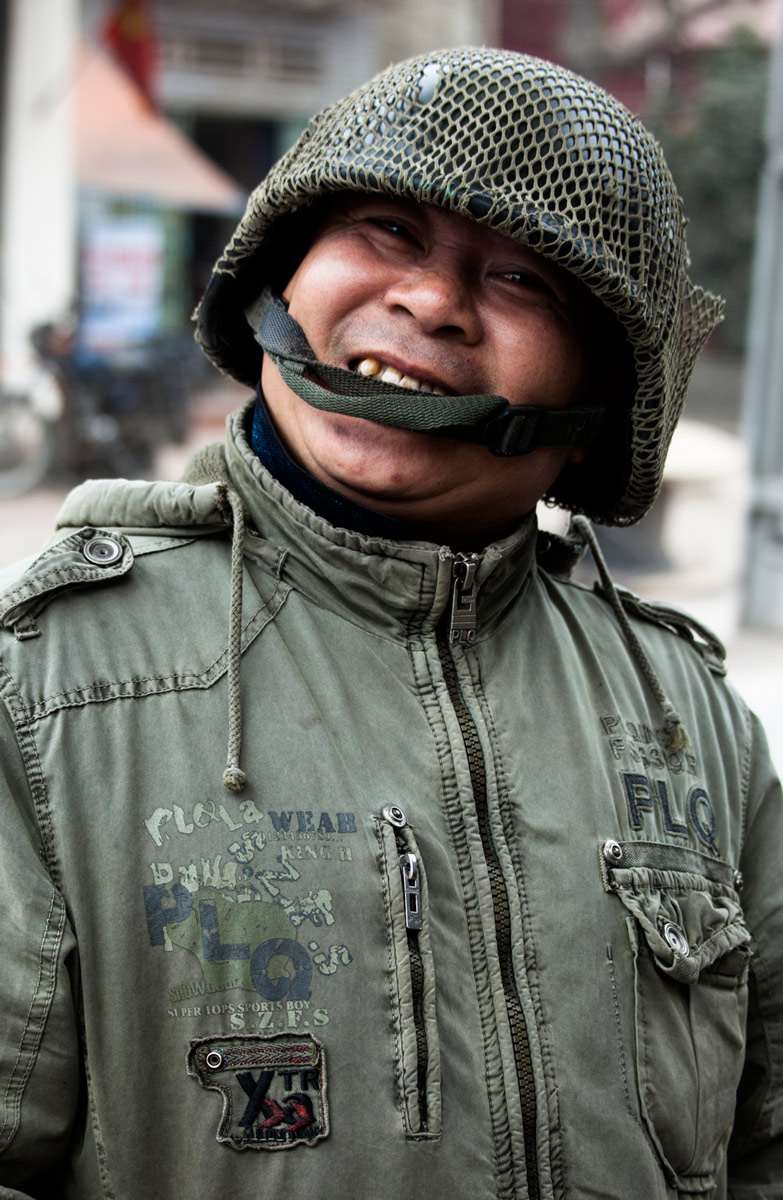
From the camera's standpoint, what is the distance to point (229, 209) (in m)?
13.9

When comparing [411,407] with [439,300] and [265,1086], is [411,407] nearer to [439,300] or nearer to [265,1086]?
[439,300]

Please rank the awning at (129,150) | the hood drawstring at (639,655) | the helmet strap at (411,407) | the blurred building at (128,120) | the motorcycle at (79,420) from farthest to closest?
1. the awning at (129,150)
2. the blurred building at (128,120)
3. the motorcycle at (79,420)
4. the hood drawstring at (639,655)
5. the helmet strap at (411,407)

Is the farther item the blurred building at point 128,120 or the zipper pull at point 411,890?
the blurred building at point 128,120

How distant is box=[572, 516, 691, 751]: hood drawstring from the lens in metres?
1.91

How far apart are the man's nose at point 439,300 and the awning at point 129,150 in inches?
470

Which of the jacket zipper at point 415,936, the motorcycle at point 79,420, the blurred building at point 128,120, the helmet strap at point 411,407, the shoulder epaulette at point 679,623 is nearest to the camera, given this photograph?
the jacket zipper at point 415,936

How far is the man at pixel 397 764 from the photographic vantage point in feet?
4.85

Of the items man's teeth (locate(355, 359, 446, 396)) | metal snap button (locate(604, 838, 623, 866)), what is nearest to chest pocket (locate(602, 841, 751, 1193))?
metal snap button (locate(604, 838, 623, 866))

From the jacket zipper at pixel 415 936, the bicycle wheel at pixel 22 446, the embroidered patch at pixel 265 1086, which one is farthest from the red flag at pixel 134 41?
the embroidered patch at pixel 265 1086

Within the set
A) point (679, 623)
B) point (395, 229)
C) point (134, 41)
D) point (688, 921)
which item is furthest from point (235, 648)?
point (134, 41)

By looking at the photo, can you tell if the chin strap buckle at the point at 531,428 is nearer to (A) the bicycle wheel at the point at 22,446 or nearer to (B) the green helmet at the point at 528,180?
(B) the green helmet at the point at 528,180

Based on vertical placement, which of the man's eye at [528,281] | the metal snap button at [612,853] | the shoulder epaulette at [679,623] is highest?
the man's eye at [528,281]

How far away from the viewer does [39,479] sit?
424 inches

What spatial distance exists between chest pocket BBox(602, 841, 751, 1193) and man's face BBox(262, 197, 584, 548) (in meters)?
0.52
